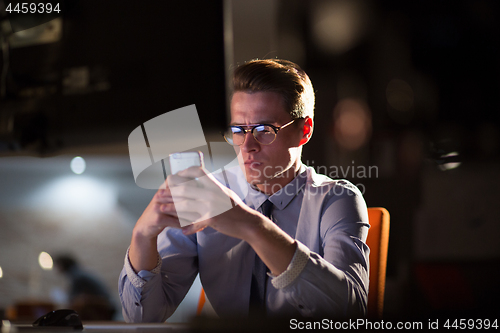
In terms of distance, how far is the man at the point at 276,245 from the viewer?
0.63 meters

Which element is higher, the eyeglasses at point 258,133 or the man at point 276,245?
the eyeglasses at point 258,133

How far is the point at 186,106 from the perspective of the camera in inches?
44.3

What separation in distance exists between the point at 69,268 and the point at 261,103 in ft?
3.34

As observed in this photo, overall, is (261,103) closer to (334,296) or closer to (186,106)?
(186,106)

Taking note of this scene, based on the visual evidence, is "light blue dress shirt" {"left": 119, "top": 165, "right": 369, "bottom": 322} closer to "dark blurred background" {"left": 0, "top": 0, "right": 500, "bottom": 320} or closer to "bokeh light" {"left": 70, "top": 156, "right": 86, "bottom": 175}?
"dark blurred background" {"left": 0, "top": 0, "right": 500, "bottom": 320}

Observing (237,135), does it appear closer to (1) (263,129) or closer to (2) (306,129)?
(1) (263,129)

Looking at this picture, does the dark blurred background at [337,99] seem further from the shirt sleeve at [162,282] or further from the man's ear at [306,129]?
the shirt sleeve at [162,282]

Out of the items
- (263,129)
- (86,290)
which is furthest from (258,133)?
(86,290)

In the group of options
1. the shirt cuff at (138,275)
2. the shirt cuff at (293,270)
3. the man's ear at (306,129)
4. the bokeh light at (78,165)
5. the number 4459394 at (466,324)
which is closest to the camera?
the number 4459394 at (466,324)

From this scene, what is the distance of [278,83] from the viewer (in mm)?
913

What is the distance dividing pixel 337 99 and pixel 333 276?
72 centimetres

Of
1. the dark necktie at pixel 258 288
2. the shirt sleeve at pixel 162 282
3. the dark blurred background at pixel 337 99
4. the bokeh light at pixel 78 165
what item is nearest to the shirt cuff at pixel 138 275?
the shirt sleeve at pixel 162 282

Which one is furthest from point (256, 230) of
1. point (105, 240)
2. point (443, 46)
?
point (105, 240)

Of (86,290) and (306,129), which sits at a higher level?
(306,129)
